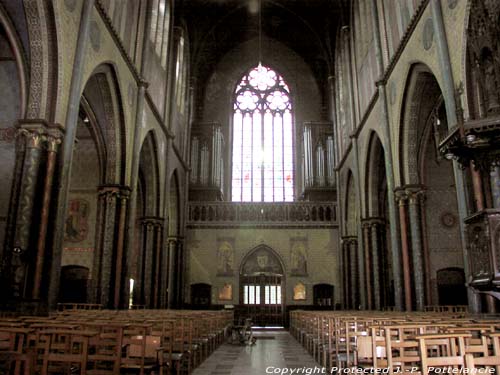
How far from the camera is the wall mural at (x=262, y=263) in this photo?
26078mm

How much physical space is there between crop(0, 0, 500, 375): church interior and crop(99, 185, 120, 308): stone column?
71 millimetres

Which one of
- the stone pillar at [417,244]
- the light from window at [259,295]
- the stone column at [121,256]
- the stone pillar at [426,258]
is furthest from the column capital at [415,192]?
the light from window at [259,295]

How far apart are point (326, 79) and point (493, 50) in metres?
23.6

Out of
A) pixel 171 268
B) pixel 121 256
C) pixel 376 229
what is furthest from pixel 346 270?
pixel 121 256

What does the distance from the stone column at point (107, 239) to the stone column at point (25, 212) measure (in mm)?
4824

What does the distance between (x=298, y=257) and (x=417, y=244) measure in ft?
39.7

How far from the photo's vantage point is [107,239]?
1463cm

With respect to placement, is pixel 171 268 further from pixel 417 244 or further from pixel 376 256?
pixel 417 244

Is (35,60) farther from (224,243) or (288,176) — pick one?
(288,176)

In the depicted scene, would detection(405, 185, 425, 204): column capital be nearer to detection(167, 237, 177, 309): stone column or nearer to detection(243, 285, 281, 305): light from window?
detection(243, 285, 281, 305): light from window

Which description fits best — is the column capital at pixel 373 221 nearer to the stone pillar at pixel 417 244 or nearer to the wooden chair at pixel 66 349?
the stone pillar at pixel 417 244

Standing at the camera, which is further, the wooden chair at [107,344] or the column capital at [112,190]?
the column capital at [112,190]

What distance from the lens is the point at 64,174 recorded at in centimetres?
1041

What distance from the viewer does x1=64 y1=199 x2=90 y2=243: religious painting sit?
19.8m
